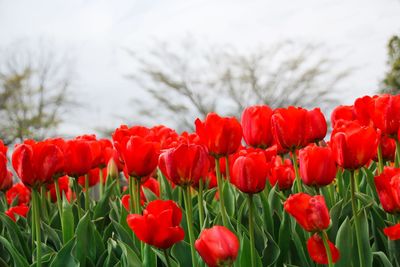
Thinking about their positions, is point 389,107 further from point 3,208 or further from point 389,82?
point 389,82

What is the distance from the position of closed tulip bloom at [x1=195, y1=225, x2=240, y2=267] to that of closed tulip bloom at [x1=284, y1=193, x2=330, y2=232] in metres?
0.17

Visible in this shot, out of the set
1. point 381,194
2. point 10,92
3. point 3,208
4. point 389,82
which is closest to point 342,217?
point 381,194

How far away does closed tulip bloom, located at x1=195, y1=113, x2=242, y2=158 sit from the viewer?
162cm

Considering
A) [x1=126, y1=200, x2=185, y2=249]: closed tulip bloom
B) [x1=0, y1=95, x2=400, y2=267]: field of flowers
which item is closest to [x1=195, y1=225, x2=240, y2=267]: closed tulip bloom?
[x1=0, y1=95, x2=400, y2=267]: field of flowers

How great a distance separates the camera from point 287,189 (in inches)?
86.4

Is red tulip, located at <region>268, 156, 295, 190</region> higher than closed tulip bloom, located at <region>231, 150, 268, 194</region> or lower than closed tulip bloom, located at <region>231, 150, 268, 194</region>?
lower

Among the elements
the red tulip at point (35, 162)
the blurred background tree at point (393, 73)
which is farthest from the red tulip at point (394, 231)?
the blurred background tree at point (393, 73)

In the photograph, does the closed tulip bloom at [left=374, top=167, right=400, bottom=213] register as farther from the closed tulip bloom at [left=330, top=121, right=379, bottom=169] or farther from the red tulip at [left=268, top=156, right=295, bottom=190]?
the red tulip at [left=268, top=156, right=295, bottom=190]

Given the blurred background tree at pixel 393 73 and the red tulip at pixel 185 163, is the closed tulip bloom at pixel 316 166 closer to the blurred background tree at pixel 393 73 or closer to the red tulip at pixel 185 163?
the red tulip at pixel 185 163

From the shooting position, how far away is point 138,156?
158 cm

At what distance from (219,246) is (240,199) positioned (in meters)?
0.90

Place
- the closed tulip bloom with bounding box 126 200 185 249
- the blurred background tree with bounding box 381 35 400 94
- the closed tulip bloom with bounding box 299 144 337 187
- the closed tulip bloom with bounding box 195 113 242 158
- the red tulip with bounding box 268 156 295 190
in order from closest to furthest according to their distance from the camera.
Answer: the closed tulip bloom with bounding box 126 200 185 249
the closed tulip bloom with bounding box 299 144 337 187
the closed tulip bloom with bounding box 195 113 242 158
the red tulip with bounding box 268 156 295 190
the blurred background tree with bounding box 381 35 400 94

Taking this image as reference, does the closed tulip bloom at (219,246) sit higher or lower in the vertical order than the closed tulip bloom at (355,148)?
lower

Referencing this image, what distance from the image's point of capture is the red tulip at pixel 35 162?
1.58m
